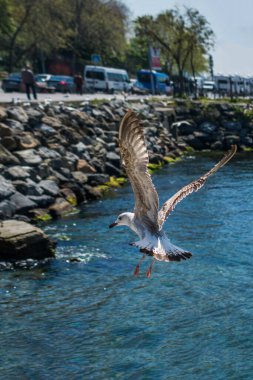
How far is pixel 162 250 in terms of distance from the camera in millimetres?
10383

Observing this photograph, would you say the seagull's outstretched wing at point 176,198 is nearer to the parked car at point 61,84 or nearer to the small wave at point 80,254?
the small wave at point 80,254

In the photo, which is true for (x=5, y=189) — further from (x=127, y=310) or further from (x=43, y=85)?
(x=43, y=85)

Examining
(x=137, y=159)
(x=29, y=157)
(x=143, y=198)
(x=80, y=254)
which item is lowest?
(x=80, y=254)

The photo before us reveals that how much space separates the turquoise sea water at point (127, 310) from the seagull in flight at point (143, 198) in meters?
2.66

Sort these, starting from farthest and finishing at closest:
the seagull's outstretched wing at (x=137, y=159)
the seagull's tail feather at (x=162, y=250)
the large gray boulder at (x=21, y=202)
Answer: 1. the large gray boulder at (x=21, y=202)
2. the seagull's tail feather at (x=162, y=250)
3. the seagull's outstretched wing at (x=137, y=159)

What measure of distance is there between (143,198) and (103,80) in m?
52.5

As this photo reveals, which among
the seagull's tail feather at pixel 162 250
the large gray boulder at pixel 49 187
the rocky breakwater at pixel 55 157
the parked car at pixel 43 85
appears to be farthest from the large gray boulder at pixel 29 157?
the parked car at pixel 43 85

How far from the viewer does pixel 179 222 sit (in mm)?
23203

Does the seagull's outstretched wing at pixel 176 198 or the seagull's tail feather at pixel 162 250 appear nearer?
the seagull's tail feather at pixel 162 250

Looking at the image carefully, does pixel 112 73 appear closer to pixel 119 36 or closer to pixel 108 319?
pixel 119 36

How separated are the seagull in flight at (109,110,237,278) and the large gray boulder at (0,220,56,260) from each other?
22.2 feet

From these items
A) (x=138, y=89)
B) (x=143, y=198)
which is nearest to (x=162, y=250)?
(x=143, y=198)

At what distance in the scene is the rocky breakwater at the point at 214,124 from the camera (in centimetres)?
4681

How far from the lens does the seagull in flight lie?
973cm
